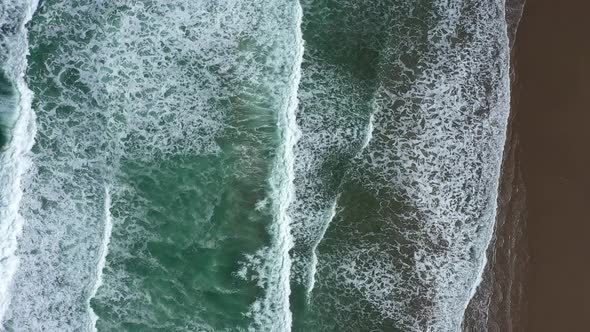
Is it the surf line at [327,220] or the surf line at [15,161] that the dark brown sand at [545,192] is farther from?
the surf line at [15,161]

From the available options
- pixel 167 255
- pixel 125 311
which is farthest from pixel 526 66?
pixel 125 311

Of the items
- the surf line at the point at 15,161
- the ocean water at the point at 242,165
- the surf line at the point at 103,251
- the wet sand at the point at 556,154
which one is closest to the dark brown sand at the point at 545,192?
the wet sand at the point at 556,154

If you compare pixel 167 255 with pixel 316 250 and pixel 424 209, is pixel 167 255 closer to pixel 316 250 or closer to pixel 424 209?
pixel 316 250

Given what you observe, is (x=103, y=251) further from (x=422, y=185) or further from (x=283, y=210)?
(x=422, y=185)

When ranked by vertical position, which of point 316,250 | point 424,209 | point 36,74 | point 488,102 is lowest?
point 316,250

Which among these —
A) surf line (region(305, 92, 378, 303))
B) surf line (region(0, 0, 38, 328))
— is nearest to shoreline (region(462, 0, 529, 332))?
surf line (region(305, 92, 378, 303))
